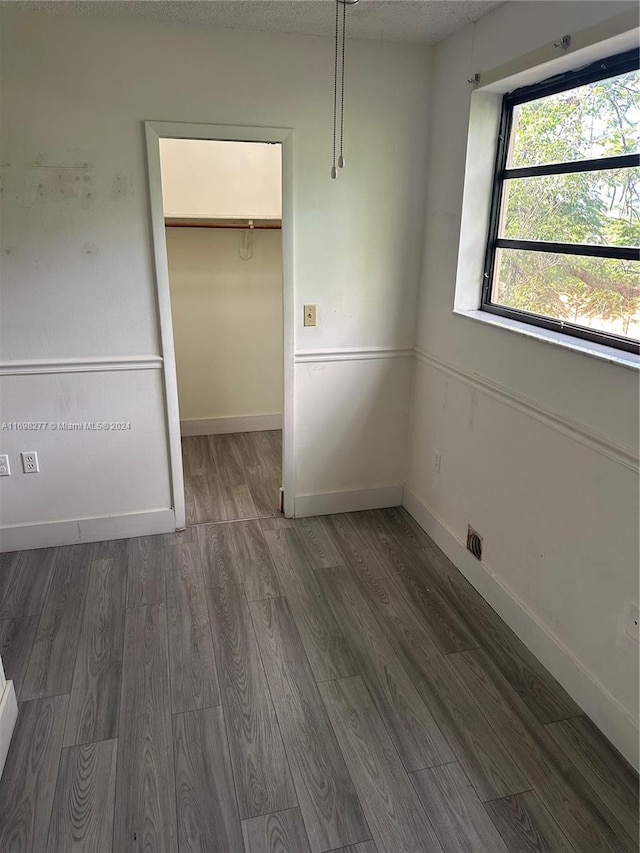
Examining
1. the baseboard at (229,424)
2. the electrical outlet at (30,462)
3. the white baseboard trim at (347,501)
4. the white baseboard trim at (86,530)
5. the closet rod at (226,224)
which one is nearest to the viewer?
the electrical outlet at (30,462)

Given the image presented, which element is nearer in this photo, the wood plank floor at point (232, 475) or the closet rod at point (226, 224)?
the wood plank floor at point (232, 475)

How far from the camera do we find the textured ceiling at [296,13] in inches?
83.6

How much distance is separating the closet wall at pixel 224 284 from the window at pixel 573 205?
194 centimetres

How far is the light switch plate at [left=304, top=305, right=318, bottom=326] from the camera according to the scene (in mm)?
2861

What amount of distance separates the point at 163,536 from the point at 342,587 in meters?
1.04

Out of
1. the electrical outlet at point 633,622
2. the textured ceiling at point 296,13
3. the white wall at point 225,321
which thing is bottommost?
the electrical outlet at point 633,622

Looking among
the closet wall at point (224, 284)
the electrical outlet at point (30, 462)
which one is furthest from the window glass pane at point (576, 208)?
the electrical outlet at point (30, 462)

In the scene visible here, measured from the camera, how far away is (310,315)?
9.43ft

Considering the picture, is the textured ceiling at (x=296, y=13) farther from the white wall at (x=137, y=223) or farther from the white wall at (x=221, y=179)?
the white wall at (x=221, y=179)

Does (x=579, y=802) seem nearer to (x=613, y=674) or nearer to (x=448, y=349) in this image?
(x=613, y=674)

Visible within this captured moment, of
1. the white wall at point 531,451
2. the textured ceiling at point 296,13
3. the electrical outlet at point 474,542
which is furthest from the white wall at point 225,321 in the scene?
the electrical outlet at point 474,542

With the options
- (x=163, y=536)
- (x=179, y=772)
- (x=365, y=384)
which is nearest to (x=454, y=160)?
(x=365, y=384)

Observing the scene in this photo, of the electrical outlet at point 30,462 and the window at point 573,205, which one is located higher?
the window at point 573,205

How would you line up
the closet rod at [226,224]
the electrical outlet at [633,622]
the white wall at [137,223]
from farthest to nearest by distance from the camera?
the closet rod at [226,224], the white wall at [137,223], the electrical outlet at [633,622]
